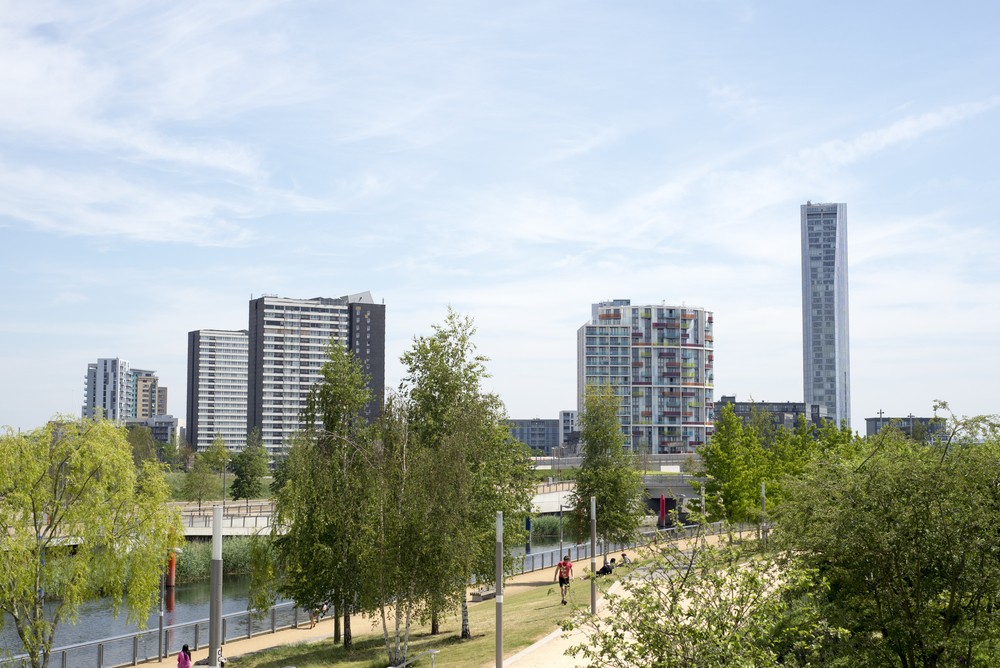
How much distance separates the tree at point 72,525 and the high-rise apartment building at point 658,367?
146147 mm

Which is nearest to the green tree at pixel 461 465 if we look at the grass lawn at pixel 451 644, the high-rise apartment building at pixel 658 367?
the grass lawn at pixel 451 644

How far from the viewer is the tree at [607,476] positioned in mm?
41438

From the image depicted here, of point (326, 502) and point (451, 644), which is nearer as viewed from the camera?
point (326, 502)

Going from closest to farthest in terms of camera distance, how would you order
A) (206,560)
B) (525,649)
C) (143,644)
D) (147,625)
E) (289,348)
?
(525,649) < (143,644) < (147,625) < (206,560) < (289,348)

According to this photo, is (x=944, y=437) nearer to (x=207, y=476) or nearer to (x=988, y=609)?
(x=988, y=609)

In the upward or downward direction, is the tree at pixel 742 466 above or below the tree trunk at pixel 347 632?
above

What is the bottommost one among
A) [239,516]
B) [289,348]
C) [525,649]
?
[239,516]

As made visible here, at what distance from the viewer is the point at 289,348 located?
184m

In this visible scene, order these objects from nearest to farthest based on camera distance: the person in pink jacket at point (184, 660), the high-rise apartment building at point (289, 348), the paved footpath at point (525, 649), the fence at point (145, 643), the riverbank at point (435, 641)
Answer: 1. the paved footpath at point (525, 649)
2. the person in pink jacket at point (184, 660)
3. the riverbank at point (435, 641)
4. the fence at point (145, 643)
5. the high-rise apartment building at point (289, 348)

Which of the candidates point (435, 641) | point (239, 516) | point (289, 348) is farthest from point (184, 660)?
Answer: point (289, 348)

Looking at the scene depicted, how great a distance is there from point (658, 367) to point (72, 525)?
15372 centimetres

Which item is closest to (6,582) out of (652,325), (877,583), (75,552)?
(75,552)

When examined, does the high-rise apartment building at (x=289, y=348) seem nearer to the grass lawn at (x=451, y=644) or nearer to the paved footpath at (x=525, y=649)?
the paved footpath at (x=525, y=649)

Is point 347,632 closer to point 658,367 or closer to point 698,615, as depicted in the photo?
point 698,615
